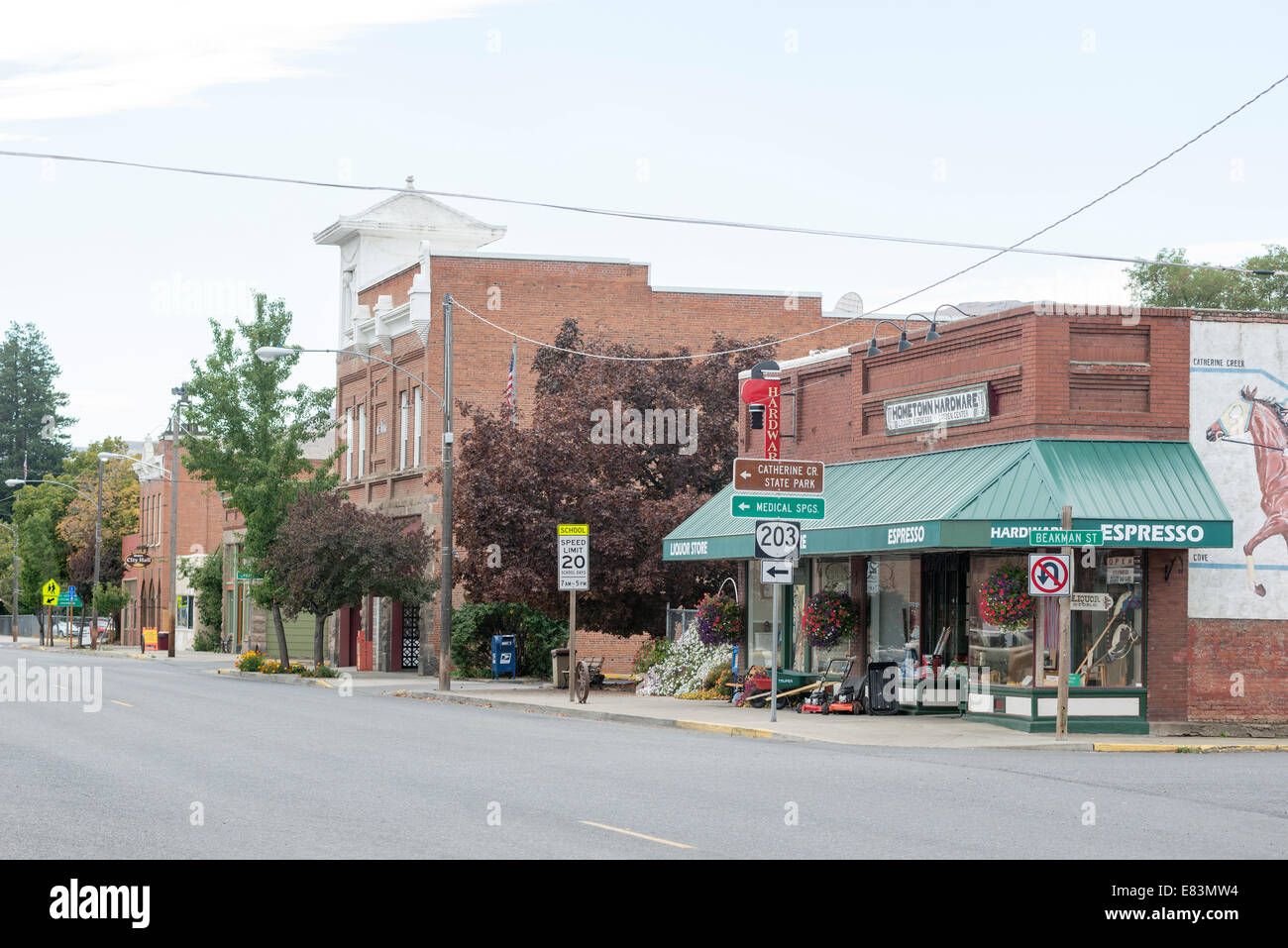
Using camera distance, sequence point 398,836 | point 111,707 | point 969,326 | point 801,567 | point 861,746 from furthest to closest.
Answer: point 801,567, point 111,707, point 969,326, point 861,746, point 398,836

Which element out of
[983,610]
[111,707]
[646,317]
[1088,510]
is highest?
[646,317]

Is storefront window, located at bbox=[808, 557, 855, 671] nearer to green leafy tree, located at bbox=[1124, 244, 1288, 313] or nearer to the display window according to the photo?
the display window

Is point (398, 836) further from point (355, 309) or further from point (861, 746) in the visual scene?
point (355, 309)

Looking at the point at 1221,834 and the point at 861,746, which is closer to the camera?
the point at 1221,834

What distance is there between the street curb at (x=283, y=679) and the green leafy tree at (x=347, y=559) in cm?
177

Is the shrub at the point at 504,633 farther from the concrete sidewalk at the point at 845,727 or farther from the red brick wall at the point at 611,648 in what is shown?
the concrete sidewalk at the point at 845,727

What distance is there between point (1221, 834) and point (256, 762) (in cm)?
983

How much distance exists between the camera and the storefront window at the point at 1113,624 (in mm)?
22891

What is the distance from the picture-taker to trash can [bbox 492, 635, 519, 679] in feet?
133

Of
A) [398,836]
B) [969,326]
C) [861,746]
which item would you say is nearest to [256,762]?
[398,836]

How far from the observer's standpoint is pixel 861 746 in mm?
21031

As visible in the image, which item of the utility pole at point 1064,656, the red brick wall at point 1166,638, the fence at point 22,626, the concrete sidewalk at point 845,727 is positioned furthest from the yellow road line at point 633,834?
the fence at point 22,626

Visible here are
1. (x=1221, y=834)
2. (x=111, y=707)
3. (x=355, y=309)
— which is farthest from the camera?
(x=355, y=309)

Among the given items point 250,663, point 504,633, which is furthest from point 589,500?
point 250,663
